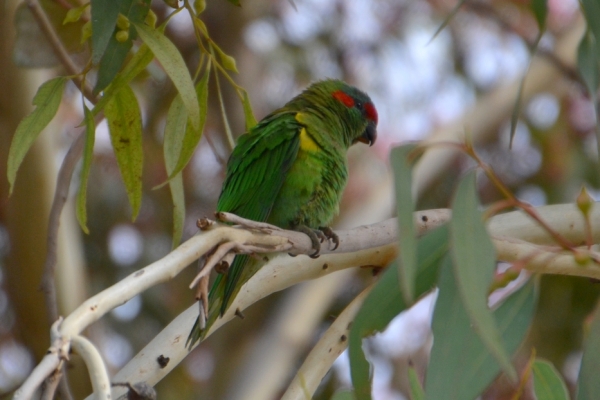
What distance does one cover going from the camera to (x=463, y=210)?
2.78 ft

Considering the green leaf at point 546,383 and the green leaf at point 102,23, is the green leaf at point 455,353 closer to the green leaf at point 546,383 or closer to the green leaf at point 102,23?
the green leaf at point 546,383

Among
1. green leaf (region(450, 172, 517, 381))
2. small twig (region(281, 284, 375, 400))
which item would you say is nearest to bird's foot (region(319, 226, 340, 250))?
small twig (region(281, 284, 375, 400))

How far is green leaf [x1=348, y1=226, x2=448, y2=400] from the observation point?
94 centimetres

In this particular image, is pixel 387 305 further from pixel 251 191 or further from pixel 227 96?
Answer: pixel 227 96

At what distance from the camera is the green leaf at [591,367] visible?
3.02ft

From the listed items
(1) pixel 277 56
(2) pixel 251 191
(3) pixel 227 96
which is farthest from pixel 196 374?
(2) pixel 251 191

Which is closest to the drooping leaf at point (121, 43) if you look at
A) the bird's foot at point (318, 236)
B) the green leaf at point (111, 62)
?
the green leaf at point (111, 62)

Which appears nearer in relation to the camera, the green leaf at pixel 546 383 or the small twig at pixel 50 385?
the small twig at pixel 50 385

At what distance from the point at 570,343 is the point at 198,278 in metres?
3.15

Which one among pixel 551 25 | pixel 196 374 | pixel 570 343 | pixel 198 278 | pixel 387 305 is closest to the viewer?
pixel 198 278

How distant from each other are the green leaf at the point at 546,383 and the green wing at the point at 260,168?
0.76 metres

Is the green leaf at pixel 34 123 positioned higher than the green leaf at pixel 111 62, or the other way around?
the green leaf at pixel 111 62

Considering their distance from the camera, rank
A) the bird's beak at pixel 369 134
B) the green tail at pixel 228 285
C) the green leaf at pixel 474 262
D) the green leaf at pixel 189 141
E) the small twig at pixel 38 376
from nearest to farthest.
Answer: the small twig at pixel 38 376
the green leaf at pixel 474 262
the green leaf at pixel 189 141
the green tail at pixel 228 285
the bird's beak at pixel 369 134

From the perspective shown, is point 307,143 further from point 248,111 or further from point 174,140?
point 174,140
